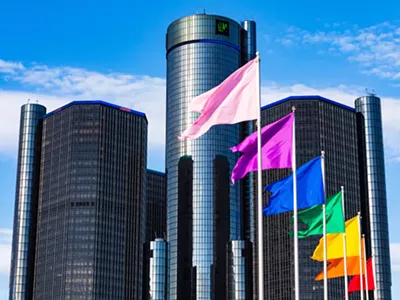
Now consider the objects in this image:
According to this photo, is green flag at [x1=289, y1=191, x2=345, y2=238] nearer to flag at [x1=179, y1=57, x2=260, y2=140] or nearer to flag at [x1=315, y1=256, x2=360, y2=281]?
flag at [x1=315, y1=256, x2=360, y2=281]

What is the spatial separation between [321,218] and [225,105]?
58.1 feet

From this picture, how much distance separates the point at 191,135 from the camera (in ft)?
151

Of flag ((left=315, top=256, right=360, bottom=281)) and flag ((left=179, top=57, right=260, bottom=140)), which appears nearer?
flag ((left=179, top=57, right=260, bottom=140))

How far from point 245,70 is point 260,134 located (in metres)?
4.17

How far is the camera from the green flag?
60.2 metres

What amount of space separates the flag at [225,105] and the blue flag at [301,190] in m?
7.33

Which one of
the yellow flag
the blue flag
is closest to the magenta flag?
→ the blue flag

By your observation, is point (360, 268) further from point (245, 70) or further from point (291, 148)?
point (245, 70)

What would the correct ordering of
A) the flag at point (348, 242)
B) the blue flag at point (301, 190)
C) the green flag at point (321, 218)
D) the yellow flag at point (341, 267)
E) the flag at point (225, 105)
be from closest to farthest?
the flag at point (225, 105), the blue flag at point (301, 190), the green flag at point (321, 218), the flag at point (348, 242), the yellow flag at point (341, 267)

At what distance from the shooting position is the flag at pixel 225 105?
1813 inches

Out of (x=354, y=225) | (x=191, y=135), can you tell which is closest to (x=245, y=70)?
(x=191, y=135)

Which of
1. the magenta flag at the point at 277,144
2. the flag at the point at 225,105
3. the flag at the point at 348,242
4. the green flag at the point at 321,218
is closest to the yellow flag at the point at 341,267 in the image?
the flag at the point at 348,242

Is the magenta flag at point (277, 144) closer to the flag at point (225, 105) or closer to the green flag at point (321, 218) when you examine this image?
the flag at point (225, 105)

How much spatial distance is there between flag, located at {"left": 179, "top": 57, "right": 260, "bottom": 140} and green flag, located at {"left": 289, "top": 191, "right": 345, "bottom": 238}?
51.4 ft
